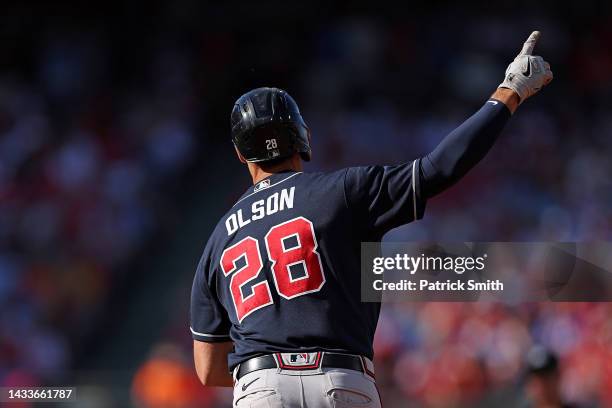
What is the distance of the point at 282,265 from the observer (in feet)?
9.45

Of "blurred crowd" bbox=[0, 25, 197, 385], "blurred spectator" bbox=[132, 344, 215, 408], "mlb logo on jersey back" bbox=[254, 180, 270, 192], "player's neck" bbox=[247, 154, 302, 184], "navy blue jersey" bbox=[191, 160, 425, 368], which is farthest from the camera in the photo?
"blurred crowd" bbox=[0, 25, 197, 385]

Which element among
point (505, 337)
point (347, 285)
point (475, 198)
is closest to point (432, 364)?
point (505, 337)

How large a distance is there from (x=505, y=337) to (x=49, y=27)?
702 centimetres

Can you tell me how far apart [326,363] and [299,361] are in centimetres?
8

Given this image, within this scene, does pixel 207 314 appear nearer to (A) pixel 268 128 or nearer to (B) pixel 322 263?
(B) pixel 322 263

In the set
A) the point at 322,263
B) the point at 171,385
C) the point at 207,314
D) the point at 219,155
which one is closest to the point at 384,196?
the point at 322,263

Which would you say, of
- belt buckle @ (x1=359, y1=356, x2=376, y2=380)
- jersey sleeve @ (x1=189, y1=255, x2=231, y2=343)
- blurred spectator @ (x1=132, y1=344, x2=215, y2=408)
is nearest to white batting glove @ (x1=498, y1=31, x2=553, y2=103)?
belt buckle @ (x1=359, y1=356, x2=376, y2=380)

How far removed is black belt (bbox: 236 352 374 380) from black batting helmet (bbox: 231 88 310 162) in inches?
27.3

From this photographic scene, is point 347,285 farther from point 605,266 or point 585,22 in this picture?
A: point 585,22

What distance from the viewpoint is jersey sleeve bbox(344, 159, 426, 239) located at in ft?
9.11

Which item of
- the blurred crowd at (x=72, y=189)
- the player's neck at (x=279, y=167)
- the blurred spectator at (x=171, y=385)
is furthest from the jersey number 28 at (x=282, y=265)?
the blurred crowd at (x=72, y=189)

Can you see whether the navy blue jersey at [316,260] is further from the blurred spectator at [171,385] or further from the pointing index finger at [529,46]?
the blurred spectator at [171,385]

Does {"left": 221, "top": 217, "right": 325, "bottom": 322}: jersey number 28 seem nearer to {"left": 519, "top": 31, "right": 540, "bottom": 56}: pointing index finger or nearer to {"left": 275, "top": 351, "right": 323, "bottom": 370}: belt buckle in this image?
{"left": 275, "top": 351, "right": 323, "bottom": 370}: belt buckle

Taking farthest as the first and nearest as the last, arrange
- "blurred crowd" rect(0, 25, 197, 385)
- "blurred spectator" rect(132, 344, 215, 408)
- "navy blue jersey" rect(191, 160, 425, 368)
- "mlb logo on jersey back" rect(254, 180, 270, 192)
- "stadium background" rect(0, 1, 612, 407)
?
"blurred crowd" rect(0, 25, 197, 385) → "stadium background" rect(0, 1, 612, 407) → "blurred spectator" rect(132, 344, 215, 408) → "mlb logo on jersey back" rect(254, 180, 270, 192) → "navy blue jersey" rect(191, 160, 425, 368)
